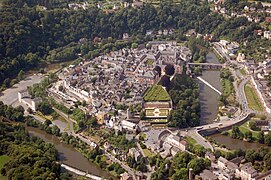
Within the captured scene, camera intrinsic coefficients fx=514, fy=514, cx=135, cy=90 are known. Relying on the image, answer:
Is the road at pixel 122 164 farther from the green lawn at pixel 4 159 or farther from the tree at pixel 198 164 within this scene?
the green lawn at pixel 4 159

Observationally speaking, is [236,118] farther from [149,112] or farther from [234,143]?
[149,112]

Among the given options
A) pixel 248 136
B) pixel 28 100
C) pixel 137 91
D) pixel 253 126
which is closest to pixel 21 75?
pixel 28 100

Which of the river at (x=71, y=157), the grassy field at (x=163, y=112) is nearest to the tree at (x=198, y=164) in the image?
the river at (x=71, y=157)

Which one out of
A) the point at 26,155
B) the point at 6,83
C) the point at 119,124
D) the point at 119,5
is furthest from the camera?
the point at 119,5

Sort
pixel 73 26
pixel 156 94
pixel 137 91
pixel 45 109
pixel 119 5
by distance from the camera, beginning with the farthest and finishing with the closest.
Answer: pixel 119 5 → pixel 73 26 → pixel 137 91 → pixel 156 94 → pixel 45 109

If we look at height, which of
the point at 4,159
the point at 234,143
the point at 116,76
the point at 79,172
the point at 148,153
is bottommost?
the point at 79,172
